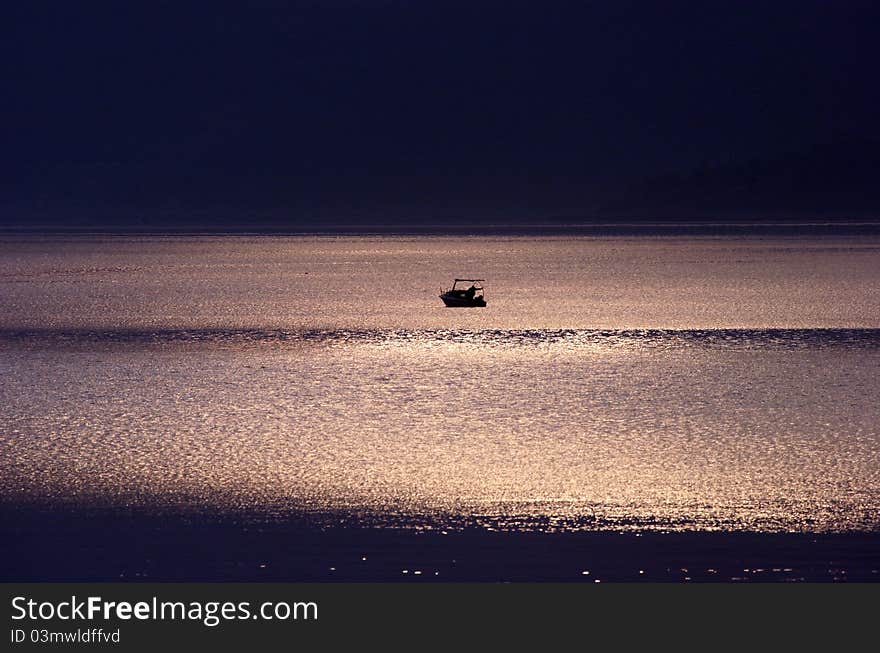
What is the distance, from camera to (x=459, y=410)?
15.6 m

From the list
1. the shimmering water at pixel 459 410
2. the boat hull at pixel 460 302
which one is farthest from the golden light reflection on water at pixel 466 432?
the boat hull at pixel 460 302

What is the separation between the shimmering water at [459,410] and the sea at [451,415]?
5 cm

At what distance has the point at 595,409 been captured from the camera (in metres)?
15.8

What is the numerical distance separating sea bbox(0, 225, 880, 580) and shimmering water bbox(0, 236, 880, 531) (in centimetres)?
5

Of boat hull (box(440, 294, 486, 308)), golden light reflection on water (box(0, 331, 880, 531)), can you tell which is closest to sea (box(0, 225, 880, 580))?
golden light reflection on water (box(0, 331, 880, 531))

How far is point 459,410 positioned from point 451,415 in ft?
1.33

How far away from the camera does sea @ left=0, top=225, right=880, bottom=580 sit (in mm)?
10594

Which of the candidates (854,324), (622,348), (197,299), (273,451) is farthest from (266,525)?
(197,299)

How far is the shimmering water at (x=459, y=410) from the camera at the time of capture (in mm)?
10891

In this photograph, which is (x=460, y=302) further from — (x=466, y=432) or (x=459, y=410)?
(x=466, y=432)

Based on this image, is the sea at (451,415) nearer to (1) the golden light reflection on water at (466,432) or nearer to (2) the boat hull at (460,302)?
(1) the golden light reflection on water at (466,432)

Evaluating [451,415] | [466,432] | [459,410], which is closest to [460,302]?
[459,410]

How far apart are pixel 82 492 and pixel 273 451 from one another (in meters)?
2.35

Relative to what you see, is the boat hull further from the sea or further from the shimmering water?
the sea
